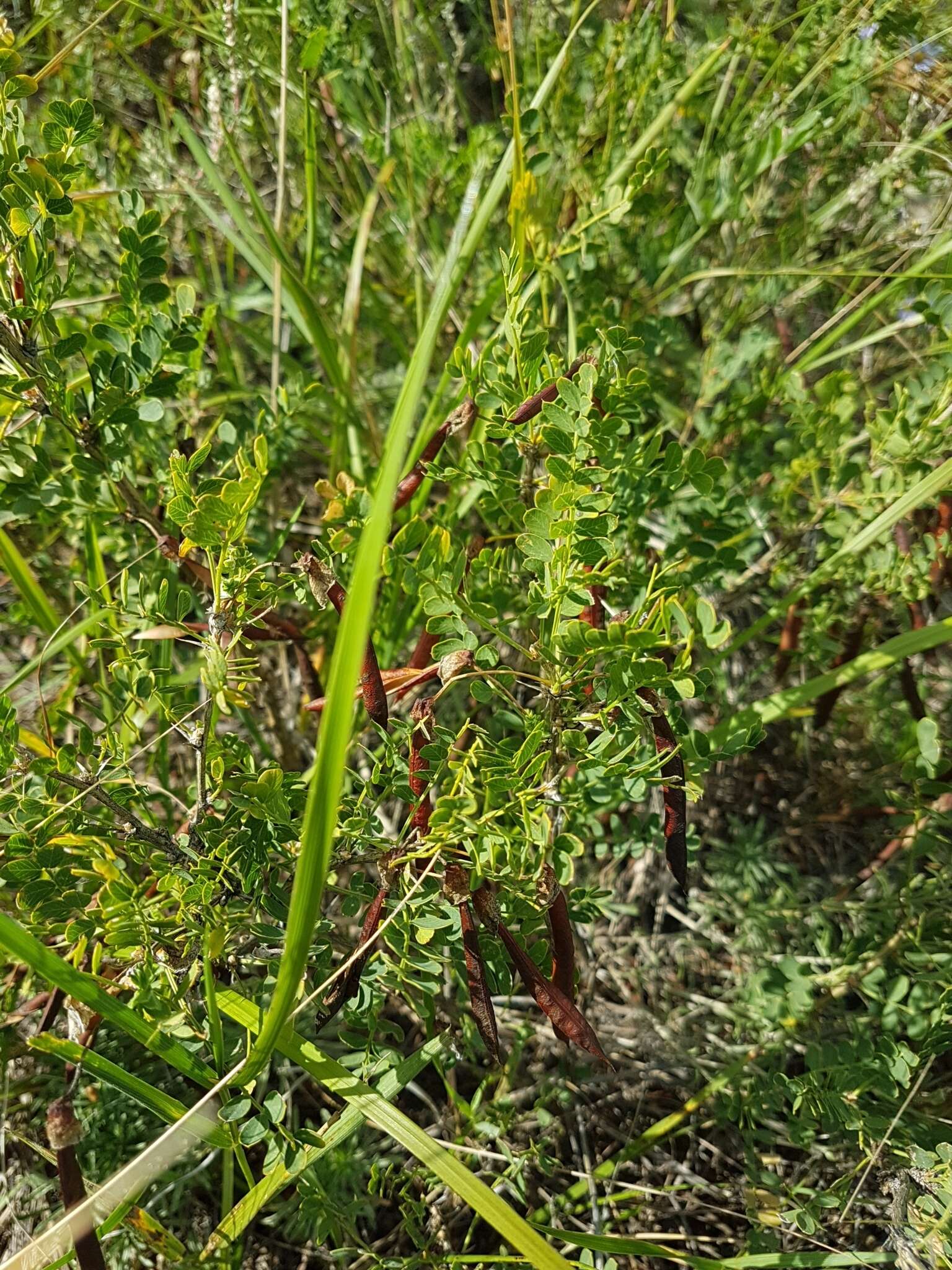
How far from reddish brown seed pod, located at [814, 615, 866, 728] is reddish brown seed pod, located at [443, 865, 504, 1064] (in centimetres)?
70

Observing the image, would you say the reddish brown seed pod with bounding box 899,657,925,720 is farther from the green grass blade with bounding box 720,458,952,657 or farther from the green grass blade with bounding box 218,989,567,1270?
the green grass blade with bounding box 218,989,567,1270

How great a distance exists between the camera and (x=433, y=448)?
3.74 ft

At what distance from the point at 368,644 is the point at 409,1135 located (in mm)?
498

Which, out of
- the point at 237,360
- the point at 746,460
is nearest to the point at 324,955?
the point at 746,460

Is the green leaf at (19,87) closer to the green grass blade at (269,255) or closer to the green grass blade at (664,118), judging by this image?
the green grass blade at (269,255)

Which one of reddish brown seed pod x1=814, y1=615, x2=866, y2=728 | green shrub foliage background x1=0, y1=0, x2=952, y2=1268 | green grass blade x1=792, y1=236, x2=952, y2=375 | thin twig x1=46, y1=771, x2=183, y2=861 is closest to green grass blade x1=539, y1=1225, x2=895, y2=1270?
green shrub foliage background x1=0, y1=0, x2=952, y2=1268

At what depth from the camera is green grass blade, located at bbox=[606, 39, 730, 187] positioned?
138 cm

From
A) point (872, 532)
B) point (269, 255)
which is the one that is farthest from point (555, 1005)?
point (269, 255)

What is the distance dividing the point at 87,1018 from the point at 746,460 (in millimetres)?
1185

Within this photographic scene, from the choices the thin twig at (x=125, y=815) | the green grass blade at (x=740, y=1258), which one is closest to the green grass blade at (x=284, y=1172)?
the green grass blade at (x=740, y=1258)

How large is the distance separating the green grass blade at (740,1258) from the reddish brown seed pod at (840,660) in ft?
2.21

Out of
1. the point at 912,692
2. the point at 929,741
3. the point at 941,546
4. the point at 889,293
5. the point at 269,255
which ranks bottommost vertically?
the point at 912,692

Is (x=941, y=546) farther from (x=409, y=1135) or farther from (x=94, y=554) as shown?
(x=94, y=554)

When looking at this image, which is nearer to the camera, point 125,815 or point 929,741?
point 125,815
